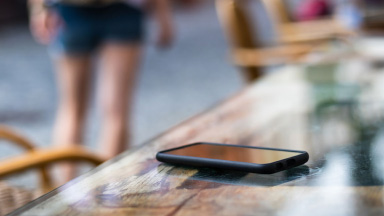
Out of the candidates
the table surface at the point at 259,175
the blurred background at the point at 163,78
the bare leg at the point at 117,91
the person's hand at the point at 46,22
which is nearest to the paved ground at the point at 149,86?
the blurred background at the point at 163,78

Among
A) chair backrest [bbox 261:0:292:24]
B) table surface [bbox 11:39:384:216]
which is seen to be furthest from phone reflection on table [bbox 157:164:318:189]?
chair backrest [bbox 261:0:292:24]

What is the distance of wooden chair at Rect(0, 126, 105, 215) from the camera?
107cm

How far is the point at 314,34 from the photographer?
2.68 metres

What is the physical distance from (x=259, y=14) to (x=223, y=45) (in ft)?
13.0

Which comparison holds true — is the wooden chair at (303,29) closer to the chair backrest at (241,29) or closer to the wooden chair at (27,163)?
the chair backrest at (241,29)

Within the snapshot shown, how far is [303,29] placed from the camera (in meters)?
2.93

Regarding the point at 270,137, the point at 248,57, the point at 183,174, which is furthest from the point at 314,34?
the point at 183,174

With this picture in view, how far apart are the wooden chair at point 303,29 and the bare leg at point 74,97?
956 mm

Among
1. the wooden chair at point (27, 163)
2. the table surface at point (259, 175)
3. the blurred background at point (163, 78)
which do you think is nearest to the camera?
the table surface at point (259, 175)

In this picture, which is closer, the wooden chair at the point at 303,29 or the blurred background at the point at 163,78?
the wooden chair at the point at 303,29

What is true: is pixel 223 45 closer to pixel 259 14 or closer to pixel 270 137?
pixel 259 14

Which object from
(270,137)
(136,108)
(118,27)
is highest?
(118,27)

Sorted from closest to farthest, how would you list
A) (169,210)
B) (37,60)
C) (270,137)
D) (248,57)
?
1. (169,210)
2. (270,137)
3. (248,57)
4. (37,60)

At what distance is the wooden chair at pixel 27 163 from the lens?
1.07 m
